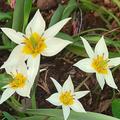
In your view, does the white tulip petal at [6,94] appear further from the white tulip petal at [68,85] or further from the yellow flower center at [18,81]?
the white tulip petal at [68,85]

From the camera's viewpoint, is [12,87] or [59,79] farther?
[59,79]

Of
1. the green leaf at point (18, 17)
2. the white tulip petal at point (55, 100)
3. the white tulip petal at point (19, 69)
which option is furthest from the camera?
→ the green leaf at point (18, 17)

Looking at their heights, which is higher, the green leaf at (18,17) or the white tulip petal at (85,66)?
the green leaf at (18,17)

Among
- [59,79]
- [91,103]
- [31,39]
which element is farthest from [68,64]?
[31,39]

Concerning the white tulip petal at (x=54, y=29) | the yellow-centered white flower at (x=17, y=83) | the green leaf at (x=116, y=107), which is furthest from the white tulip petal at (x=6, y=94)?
the green leaf at (x=116, y=107)

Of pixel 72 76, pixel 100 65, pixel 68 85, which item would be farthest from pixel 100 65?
pixel 72 76

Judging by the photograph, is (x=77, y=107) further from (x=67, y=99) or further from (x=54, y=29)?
(x=54, y=29)

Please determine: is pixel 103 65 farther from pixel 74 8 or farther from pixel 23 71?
pixel 74 8
